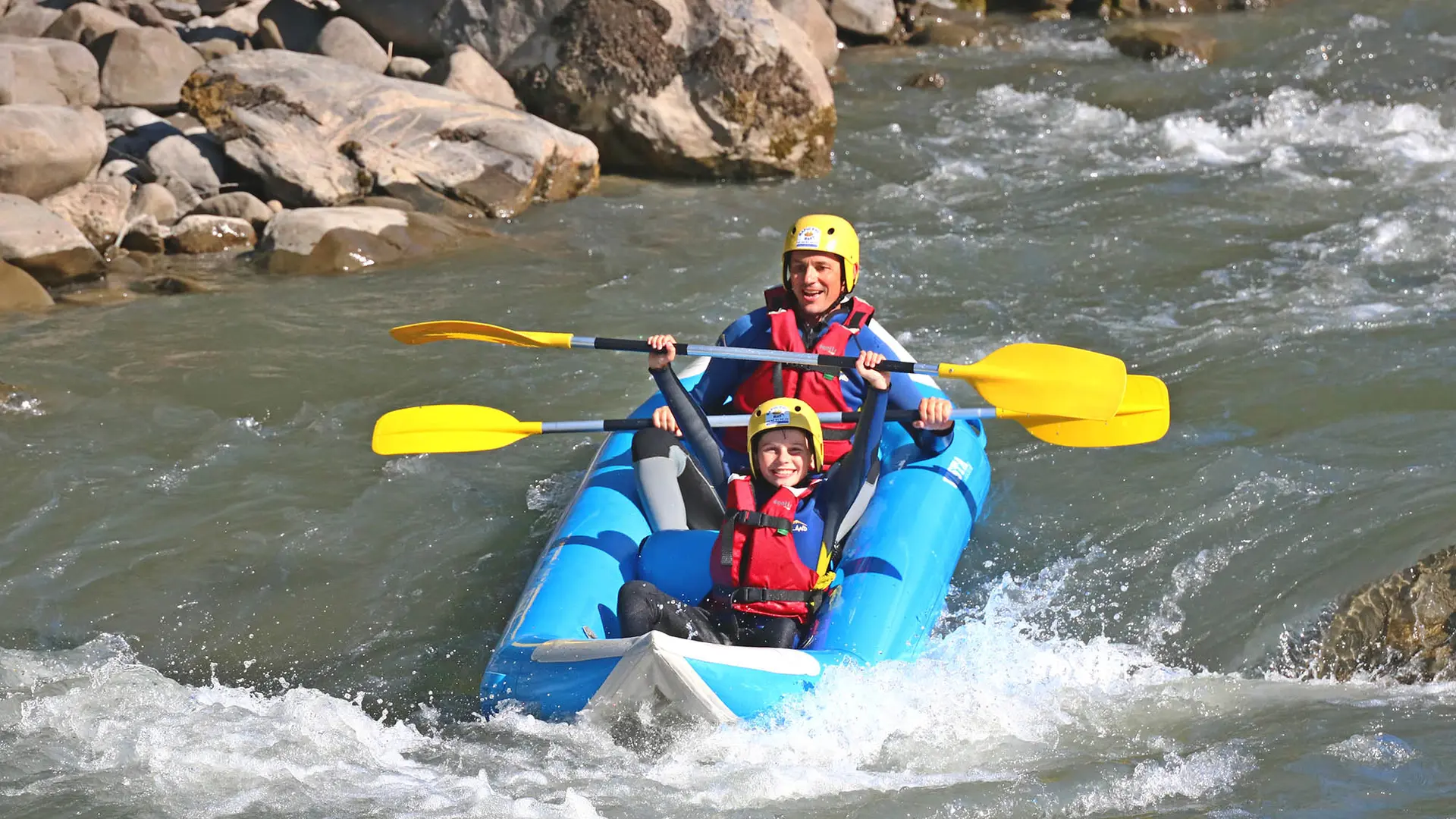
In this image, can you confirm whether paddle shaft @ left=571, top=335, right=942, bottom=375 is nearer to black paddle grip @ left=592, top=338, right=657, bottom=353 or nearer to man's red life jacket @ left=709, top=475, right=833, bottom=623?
black paddle grip @ left=592, top=338, right=657, bottom=353

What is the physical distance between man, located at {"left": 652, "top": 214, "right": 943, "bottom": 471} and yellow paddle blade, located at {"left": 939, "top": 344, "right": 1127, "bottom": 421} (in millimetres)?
252

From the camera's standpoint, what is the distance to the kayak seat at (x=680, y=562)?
13.9ft

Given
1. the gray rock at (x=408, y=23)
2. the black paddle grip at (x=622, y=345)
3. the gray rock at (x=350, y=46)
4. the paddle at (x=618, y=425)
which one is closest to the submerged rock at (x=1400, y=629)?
the paddle at (x=618, y=425)

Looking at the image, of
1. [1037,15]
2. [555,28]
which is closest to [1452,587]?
[555,28]

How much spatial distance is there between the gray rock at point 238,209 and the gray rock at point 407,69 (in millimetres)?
1746

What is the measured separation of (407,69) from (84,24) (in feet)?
6.67

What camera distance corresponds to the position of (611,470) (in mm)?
4902

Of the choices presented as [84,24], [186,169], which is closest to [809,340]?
[186,169]

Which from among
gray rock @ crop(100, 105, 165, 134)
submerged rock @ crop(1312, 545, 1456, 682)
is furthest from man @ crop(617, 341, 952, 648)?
gray rock @ crop(100, 105, 165, 134)

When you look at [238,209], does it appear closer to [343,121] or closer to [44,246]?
[343,121]

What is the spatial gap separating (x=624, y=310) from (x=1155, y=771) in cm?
424

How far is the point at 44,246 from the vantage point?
7.10 m

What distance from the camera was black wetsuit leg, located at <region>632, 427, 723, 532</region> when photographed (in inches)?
181

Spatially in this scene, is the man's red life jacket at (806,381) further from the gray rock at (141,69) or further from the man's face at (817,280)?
the gray rock at (141,69)
